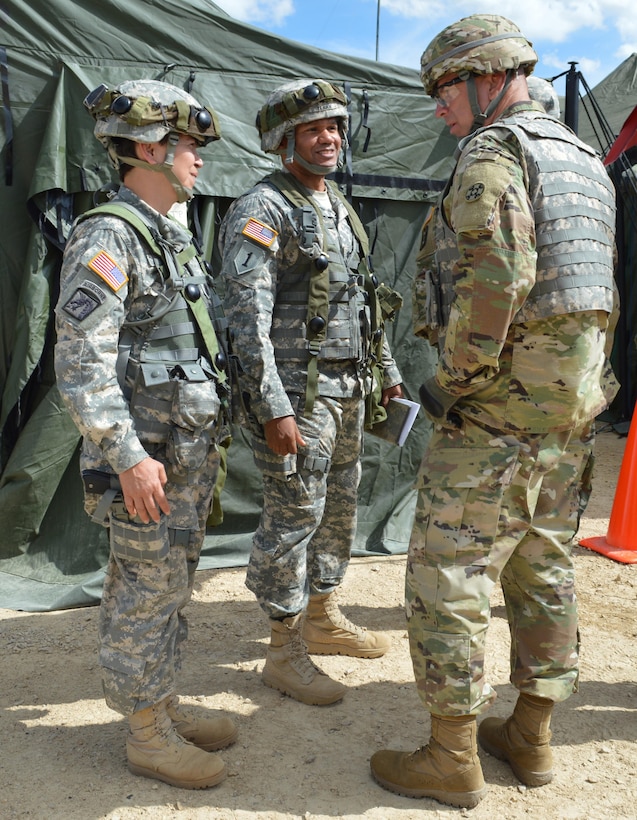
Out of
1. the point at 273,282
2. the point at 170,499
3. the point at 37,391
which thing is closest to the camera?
the point at 170,499

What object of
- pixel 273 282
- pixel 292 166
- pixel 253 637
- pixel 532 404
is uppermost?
pixel 292 166

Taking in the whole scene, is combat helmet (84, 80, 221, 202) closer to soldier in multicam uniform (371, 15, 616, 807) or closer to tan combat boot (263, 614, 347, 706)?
soldier in multicam uniform (371, 15, 616, 807)

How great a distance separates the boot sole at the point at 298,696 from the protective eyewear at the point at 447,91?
2.14 meters

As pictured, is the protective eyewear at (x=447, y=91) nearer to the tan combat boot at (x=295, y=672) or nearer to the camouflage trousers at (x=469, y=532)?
the camouflage trousers at (x=469, y=532)

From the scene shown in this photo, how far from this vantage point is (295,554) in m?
3.01

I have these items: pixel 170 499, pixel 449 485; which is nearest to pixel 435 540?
pixel 449 485

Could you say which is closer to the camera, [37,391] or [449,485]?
[449,485]

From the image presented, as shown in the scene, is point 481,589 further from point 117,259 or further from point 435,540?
point 117,259

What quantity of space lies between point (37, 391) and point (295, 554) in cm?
197

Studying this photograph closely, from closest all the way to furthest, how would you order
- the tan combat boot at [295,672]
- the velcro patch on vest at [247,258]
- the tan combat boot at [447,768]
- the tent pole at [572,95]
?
the tan combat boot at [447,768] < the velcro patch on vest at [247,258] < the tan combat boot at [295,672] < the tent pole at [572,95]

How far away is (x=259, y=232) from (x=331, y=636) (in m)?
1.74

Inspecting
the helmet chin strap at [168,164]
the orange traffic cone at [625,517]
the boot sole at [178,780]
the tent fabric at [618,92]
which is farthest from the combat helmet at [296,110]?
the tent fabric at [618,92]

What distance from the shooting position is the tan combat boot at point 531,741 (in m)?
2.50

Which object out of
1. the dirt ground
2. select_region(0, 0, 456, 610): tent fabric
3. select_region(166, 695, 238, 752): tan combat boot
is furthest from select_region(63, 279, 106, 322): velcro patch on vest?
select_region(0, 0, 456, 610): tent fabric
